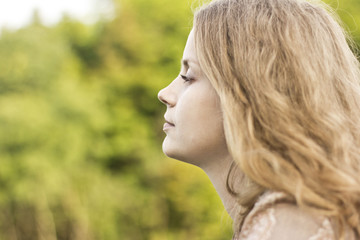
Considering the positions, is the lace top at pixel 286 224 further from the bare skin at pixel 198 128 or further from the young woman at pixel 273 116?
the bare skin at pixel 198 128

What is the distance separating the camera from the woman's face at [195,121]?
5.71ft

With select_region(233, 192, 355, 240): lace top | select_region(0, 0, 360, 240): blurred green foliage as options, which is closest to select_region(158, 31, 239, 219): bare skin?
select_region(233, 192, 355, 240): lace top

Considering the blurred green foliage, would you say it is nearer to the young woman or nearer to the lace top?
the young woman

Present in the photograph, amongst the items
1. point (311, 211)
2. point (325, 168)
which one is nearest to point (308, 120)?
point (325, 168)

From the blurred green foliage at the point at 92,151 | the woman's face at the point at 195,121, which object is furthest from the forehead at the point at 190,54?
the blurred green foliage at the point at 92,151

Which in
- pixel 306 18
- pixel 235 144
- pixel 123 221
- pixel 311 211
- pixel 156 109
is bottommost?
pixel 123 221

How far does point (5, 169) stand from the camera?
18.5 meters

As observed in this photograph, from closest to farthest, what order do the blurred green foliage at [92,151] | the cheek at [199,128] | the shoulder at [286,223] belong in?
the shoulder at [286,223] < the cheek at [199,128] < the blurred green foliage at [92,151]

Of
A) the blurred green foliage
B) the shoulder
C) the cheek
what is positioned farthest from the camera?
the blurred green foliage

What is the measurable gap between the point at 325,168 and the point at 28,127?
18.2 m

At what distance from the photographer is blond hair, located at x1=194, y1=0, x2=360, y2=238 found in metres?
1.49

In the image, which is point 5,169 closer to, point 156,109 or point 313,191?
point 156,109

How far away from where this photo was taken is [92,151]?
21203 mm

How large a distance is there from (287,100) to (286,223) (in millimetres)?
357
